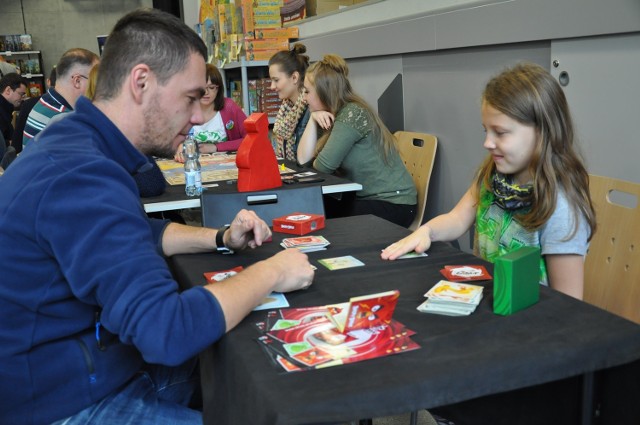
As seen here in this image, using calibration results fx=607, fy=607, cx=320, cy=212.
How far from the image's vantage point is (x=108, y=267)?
106cm

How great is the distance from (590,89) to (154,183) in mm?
1879

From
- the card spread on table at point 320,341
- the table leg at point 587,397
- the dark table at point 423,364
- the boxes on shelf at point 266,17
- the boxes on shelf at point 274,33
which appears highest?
the boxes on shelf at point 266,17

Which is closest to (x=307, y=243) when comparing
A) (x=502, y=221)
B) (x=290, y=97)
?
(x=502, y=221)

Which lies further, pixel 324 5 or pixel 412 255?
pixel 324 5

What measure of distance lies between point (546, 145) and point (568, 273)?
14.0 inches

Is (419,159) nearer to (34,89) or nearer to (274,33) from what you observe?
(274,33)

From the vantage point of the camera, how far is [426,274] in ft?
4.80

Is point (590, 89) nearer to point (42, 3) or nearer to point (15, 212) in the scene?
point (15, 212)

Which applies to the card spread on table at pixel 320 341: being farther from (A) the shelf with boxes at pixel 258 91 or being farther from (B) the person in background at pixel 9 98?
(B) the person in background at pixel 9 98

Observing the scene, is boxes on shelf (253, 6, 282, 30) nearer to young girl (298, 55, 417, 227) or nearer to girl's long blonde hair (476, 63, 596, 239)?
young girl (298, 55, 417, 227)

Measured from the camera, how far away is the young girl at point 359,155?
3.34m

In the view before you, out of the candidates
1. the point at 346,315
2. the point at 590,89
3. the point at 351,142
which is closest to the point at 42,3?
the point at 351,142

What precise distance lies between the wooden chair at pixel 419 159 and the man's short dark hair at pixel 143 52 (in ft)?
7.52

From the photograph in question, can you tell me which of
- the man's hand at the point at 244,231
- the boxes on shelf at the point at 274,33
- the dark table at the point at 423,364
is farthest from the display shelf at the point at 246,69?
the dark table at the point at 423,364
